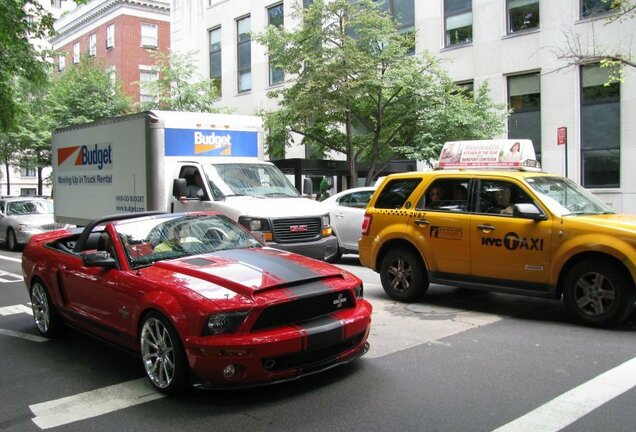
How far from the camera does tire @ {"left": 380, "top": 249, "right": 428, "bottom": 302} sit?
793 cm

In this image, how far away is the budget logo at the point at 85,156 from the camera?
1219 centimetres

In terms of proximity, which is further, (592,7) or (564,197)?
(592,7)

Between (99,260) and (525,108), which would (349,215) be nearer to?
(99,260)

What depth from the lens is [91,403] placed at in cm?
448

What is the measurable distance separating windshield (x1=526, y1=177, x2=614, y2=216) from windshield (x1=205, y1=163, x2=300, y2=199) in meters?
4.62

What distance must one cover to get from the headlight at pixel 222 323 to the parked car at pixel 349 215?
314 inches

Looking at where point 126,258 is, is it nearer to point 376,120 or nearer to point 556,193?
point 556,193

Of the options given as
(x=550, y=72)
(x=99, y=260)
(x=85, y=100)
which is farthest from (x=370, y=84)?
(x=85, y=100)

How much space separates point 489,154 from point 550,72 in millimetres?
9699

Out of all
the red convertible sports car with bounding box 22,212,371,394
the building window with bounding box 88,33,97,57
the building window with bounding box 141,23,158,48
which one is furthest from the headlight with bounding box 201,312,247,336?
the building window with bounding box 88,33,97,57

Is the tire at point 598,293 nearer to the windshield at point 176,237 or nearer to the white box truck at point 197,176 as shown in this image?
the windshield at point 176,237

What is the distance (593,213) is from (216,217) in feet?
14.8

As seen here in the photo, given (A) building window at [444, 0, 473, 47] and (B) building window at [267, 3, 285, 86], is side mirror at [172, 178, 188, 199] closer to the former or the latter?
(A) building window at [444, 0, 473, 47]


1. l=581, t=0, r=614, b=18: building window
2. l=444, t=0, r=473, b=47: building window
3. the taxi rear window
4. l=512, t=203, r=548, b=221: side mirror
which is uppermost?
l=444, t=0, r=473, b=47: building window
